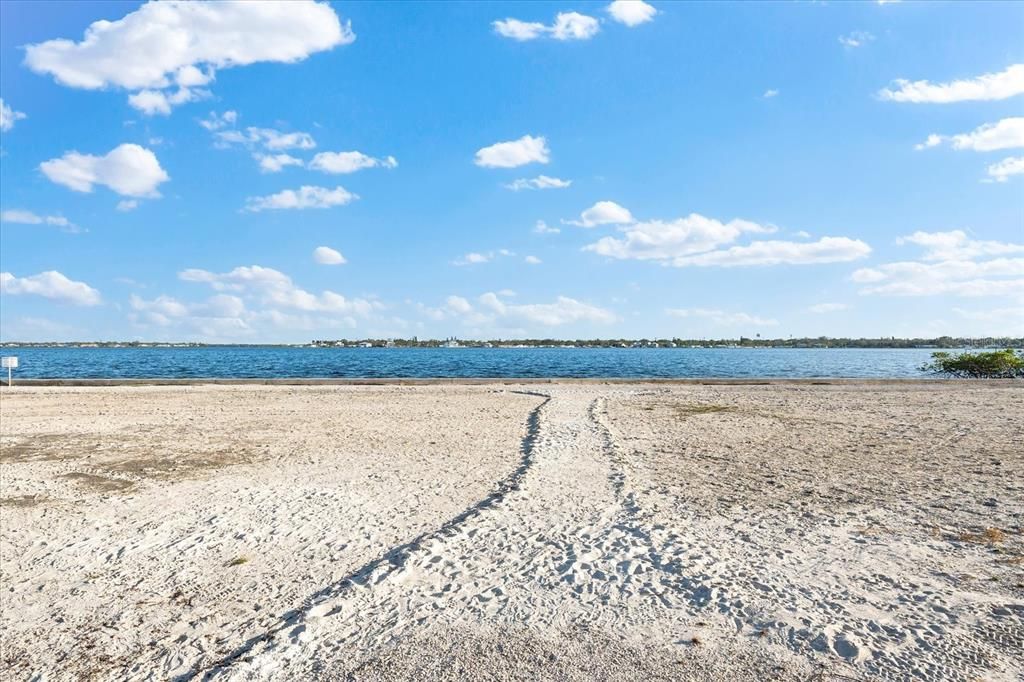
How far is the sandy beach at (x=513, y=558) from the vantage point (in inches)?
191

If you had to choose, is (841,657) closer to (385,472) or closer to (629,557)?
(629,557)

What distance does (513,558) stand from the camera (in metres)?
6.77

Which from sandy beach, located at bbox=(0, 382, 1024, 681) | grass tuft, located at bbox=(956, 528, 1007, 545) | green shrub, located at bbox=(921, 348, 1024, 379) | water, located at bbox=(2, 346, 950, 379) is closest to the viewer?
sandy beach, located at bbox=(0, 382, 1024, 681)

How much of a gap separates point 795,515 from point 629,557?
314 centimetres

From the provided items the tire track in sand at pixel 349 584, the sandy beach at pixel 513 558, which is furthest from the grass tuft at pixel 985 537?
the tire track in sand at pixel 349 584

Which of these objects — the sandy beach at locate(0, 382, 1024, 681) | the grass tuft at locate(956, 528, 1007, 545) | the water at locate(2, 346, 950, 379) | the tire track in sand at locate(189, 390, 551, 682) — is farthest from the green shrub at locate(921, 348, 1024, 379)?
the tire track in sand at locate(189, 390, 551, 682)

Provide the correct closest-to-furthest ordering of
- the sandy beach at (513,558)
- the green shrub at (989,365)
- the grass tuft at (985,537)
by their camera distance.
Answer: the sandy beach at (513,558), the grass tuft at (985,537), the green shrub at (989,365)

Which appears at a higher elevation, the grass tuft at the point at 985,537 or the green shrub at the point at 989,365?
the green shrub at the point at 989,365

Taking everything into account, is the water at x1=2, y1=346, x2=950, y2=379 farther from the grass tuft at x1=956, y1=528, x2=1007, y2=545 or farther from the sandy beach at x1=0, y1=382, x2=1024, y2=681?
the grass tuft at x1=956, y1=528, x2=1007, y2=545

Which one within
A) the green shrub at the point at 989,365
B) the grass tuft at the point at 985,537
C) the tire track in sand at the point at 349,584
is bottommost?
the tire track in sand at the point at 349,584

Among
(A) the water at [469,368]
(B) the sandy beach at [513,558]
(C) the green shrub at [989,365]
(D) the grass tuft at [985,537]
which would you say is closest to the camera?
(B) the sandy beach at [513,558]

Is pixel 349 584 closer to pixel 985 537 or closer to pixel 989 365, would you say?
pixel 985 537

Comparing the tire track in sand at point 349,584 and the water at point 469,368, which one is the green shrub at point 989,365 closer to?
the water at point 469,368

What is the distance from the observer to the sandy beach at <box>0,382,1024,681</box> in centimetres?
486
